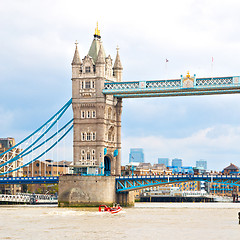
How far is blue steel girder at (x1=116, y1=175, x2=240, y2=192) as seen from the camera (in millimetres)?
133375

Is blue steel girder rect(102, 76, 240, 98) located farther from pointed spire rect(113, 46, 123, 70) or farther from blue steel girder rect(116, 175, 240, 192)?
blue steel girder rect(116, 175, 240, 192)

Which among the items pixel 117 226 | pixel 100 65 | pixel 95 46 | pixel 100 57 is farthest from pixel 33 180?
pixel 117 226

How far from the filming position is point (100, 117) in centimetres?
13738

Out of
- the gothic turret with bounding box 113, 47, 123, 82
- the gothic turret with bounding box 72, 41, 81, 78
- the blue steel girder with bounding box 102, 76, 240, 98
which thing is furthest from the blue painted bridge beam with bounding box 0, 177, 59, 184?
the gothic turret with bounding box 113, 47, 123, 82

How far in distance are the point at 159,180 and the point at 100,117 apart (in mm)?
16014

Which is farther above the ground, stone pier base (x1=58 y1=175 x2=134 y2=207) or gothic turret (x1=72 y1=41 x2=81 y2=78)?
gothic turret (x1=72 y1=41 x2=81 y2=78)

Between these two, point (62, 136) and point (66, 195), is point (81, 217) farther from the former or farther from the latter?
point (62, 136)

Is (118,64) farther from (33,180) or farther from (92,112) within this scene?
(33,180)

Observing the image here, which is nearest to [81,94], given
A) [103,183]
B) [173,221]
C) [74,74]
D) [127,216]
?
[74,74]

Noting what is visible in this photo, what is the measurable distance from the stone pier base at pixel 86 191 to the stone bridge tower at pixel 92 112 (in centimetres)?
332

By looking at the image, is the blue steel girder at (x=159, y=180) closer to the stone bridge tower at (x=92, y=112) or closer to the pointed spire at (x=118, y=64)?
the stone bridge tower at (x=92, y=112)

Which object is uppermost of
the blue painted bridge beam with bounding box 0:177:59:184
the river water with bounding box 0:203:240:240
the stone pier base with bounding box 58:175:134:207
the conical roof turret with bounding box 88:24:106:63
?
the conical roof turret with bounding box 88:24:106:63

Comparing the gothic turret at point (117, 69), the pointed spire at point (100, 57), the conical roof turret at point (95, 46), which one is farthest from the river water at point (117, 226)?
the gothic turret at point (117, 69)

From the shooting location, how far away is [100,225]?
3617 inches
